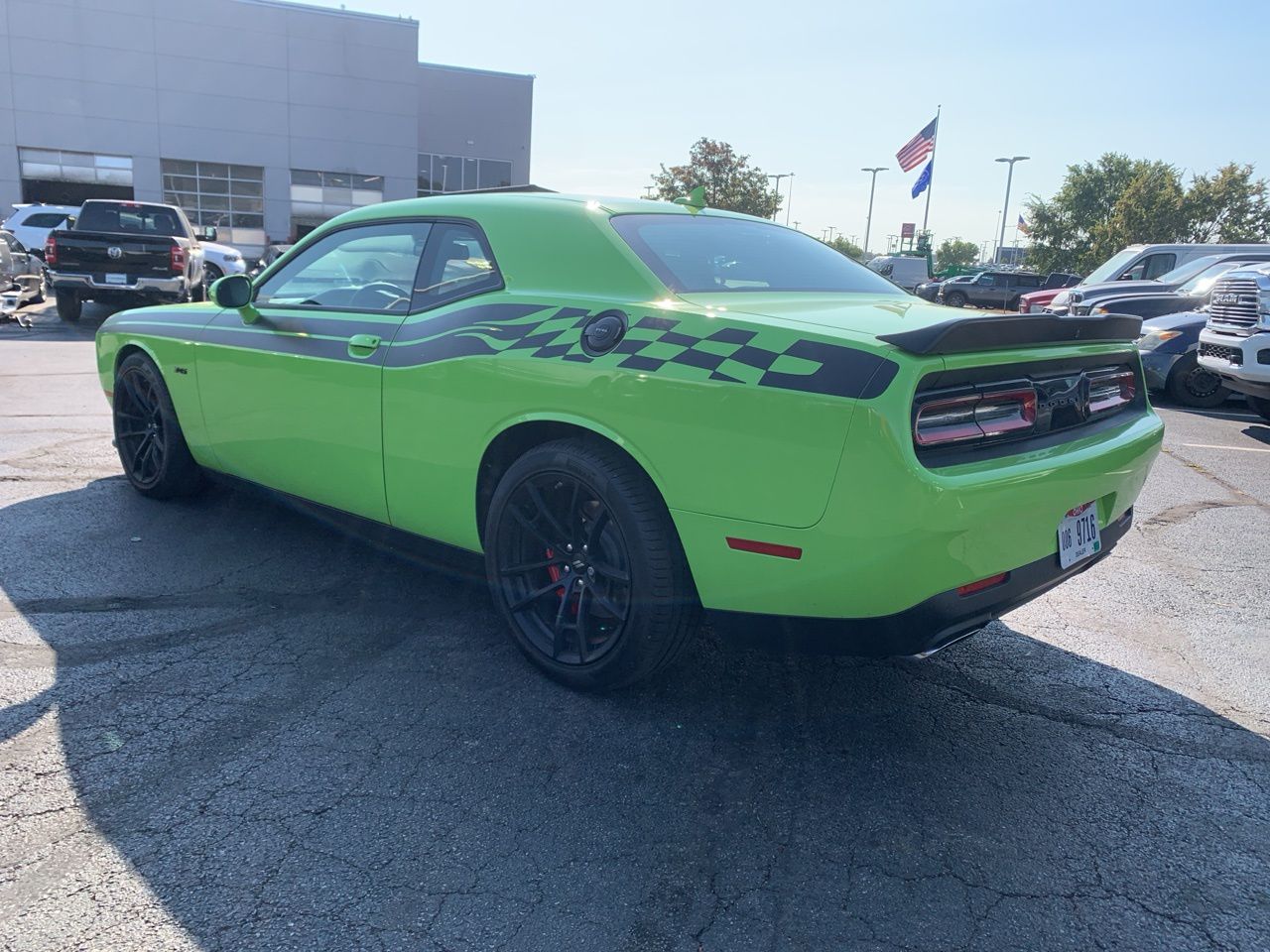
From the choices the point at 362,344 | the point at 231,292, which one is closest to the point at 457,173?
the point at 231,292

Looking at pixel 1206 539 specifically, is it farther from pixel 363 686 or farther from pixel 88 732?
pixel 88 732

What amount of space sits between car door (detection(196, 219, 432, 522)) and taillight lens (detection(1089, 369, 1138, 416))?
8.04 feet

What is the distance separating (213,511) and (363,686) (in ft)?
7.65

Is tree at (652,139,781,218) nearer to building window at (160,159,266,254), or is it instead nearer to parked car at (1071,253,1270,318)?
building window at (160,159,266,254)

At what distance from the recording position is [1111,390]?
3227 mm

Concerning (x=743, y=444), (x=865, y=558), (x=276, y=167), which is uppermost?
(x=276, y=167)

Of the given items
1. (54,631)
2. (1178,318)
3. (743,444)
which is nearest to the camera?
(743,444)

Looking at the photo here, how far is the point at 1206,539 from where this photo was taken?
5168mm

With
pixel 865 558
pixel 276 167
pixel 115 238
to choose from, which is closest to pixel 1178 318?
pixel 865 558

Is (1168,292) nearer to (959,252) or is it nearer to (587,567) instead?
(587,567)

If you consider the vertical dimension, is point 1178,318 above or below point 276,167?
below

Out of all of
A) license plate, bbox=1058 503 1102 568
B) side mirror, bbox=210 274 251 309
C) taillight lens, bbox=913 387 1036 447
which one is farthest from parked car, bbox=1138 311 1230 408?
side mirror, bbox=210 274 251 309

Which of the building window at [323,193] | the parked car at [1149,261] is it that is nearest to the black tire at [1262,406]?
the parked car at [1149,261]

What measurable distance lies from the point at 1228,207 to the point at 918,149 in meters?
16.8
